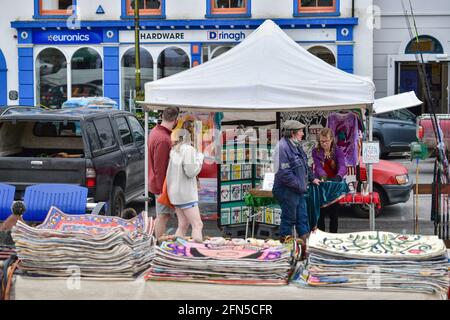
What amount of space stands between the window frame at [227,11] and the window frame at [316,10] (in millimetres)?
1505

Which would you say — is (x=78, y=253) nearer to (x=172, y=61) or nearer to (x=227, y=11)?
(x=172, y=61)

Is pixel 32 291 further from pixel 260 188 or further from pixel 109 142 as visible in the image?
pixel 109 142

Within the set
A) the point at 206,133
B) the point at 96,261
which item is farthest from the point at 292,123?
the point at 96,261

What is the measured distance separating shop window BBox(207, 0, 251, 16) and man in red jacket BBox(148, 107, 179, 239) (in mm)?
15817

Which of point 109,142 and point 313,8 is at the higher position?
point 313,8

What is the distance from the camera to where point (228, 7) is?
24203 millimetres

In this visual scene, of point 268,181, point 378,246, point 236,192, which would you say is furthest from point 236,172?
point 378,246

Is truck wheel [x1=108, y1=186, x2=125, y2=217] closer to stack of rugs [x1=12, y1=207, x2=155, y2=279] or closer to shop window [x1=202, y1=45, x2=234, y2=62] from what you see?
stack of rugs [x1=12, y1=207, x2=155, y2=279]

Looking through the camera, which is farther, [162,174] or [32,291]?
[162,174]

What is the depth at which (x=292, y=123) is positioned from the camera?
27.1ft

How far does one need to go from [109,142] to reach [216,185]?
1.71 meters

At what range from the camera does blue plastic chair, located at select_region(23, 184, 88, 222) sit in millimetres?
7125

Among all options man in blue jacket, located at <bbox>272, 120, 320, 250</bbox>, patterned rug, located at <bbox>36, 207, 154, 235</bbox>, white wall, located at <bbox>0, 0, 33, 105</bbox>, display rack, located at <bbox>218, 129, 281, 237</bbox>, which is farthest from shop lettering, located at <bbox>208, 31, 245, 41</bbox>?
patterned rug, located at <bbox>36, 207, 154, 235</bbox>
